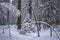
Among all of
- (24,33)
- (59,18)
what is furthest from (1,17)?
(59,18)

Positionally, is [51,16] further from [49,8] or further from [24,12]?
[24,12]

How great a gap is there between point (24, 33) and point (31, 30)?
1159 millimetres

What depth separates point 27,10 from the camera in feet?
40.0

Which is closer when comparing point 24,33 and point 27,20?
point 24,33

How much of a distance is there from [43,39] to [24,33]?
2.34 m

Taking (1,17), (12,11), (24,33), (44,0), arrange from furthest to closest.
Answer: (44,0)
(1,17)
(24,33)
(12,11)

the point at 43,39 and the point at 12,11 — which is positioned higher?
the point at 12,11

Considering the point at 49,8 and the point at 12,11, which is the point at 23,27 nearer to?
the point at 12,11

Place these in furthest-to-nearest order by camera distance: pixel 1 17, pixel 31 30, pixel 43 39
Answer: pixel 1 17
pixel 31 30
pixel 43 39

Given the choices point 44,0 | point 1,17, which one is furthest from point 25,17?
point 44,0

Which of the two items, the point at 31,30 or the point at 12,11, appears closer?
the point at 12,11

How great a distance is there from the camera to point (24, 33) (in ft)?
35.3

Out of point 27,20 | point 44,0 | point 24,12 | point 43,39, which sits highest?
point 44,0

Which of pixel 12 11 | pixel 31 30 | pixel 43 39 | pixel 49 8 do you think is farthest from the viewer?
pixel 49 8
